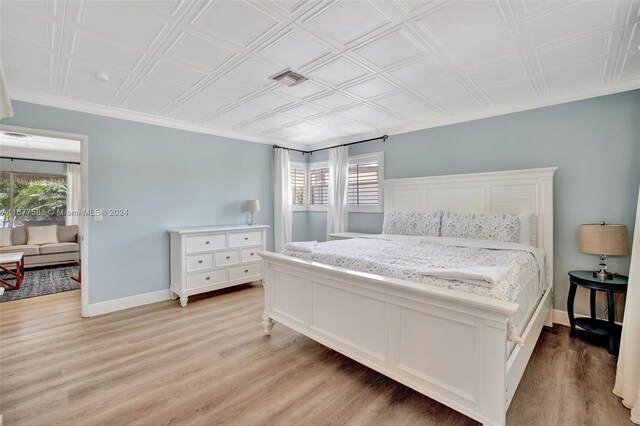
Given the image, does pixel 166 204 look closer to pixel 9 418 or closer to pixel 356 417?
pixel 9 418

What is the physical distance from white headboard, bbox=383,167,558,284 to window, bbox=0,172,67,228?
316 inches

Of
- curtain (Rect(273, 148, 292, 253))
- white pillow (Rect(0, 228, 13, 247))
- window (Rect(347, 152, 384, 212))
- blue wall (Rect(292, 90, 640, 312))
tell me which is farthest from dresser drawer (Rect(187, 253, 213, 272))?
white pillow (Rect(0, 228, 13, 247))

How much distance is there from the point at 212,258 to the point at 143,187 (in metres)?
1.34

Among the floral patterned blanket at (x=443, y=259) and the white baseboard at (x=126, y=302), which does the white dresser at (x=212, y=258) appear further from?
the floral patterned blanket at (x=443, y=259)

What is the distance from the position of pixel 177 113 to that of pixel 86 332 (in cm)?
273

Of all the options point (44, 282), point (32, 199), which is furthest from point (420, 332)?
point (32, 199)

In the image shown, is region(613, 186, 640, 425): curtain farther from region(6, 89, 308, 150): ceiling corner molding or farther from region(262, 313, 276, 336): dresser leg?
region(6, 89, 308, 150): ceiling corner molding

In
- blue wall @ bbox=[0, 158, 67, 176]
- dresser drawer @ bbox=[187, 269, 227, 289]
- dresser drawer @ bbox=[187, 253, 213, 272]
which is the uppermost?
blue wall @ bbox=[0, 158, 67, 176]

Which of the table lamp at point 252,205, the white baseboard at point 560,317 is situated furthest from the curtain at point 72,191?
the white baseboard at point 560,317

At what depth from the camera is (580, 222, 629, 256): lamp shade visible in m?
2.57

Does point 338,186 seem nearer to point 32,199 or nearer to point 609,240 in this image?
point 609,240

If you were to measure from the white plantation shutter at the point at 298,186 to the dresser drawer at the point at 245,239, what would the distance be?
1.34m

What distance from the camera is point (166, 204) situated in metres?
4.11

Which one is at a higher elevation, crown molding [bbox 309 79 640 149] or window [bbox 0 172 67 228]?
crown molding [bbox 309 79 640 149]
